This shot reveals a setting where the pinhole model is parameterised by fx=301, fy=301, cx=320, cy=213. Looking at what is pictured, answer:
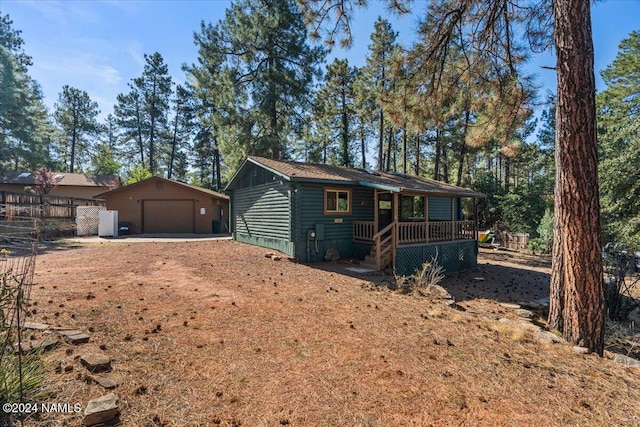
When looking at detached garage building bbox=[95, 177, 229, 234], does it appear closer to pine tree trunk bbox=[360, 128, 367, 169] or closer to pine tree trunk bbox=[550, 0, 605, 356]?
pine tree trunk bbox=[360, 128, 367, 169]

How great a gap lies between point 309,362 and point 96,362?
2108 mm

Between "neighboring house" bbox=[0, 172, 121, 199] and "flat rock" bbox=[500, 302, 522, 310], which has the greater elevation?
"neighboring house" bbox=[0, 172, 121, 199]

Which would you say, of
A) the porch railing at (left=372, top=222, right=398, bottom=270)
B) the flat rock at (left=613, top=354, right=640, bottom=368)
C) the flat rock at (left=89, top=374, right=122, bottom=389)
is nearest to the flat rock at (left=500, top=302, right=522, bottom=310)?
the flat rock at (left=613, top=354, right=640, bottom=368)

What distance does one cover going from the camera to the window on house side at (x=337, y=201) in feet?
35.8

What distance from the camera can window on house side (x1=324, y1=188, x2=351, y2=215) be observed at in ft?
35.8

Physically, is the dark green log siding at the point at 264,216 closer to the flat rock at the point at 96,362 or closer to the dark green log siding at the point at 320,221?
the dark green log siding at the point at 320,221

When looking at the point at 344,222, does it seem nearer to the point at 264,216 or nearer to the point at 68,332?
the point at 264,216

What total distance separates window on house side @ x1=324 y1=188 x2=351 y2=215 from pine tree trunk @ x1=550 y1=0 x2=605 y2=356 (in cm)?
703

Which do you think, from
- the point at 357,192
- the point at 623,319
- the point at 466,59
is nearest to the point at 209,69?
the point at 357,192

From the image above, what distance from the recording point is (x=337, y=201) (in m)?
11.1

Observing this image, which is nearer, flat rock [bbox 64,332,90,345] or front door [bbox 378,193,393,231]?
flat rock [bbox 64,332,90,345]

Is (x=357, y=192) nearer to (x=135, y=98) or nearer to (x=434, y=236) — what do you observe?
(x=434, y=236)

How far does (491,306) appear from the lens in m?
7.13

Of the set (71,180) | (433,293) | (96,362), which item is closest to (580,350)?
(433,293)
